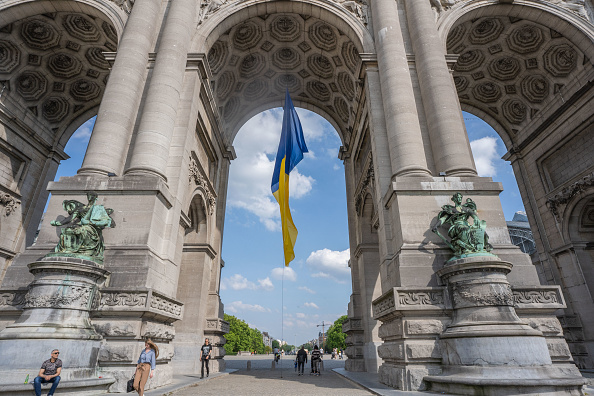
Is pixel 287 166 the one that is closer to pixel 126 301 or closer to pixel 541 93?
pixel 126 301

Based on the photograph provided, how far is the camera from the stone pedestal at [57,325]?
24.1 feet

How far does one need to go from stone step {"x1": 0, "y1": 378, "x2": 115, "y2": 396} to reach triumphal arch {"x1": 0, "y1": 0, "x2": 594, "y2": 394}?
2.3 inches

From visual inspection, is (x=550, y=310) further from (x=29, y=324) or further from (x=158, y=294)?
(x=29, y=324)

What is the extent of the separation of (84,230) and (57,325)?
238cm

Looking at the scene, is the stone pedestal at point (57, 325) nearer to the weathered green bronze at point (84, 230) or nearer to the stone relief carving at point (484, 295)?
the weathered green bronze at point (84, 230)

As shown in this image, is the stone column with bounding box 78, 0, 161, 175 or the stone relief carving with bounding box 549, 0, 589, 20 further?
the stone relief carving with bounding box 549, 0, 589, 20

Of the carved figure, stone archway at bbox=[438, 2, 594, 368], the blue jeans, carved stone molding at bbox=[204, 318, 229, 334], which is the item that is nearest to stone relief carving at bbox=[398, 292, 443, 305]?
the blue jeans

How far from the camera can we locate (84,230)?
29.9 ft

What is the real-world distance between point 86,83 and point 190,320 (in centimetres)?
1713

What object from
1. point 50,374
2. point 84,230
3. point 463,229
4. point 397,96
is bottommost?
point 50,374

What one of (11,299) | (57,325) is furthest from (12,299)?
(57,325)

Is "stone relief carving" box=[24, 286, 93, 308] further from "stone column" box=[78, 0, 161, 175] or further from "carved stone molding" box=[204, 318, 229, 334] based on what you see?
"carved stone molding" box=[204, 318, 229, 334]

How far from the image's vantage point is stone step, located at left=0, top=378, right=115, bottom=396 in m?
6.61

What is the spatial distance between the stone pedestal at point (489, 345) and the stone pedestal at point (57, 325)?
26.6 feet
